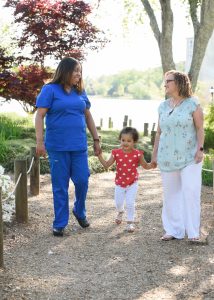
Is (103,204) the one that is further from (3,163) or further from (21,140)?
(21,140)

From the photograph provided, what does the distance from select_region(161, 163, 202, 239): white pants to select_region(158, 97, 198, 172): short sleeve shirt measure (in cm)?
11

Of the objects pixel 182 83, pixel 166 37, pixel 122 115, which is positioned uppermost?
pixel 166 37

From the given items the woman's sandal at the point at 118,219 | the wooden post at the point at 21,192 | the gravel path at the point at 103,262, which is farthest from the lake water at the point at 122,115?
the gravel path at the point at 103,262

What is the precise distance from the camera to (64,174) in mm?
6059

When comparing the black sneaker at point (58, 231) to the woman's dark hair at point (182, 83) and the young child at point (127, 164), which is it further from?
the woman's dark hair at point (182, 83)

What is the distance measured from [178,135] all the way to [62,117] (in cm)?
128

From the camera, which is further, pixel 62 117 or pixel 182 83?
pixel 62 117

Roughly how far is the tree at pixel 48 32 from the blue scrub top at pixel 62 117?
836 cm

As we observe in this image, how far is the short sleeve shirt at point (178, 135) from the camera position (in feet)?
18.1

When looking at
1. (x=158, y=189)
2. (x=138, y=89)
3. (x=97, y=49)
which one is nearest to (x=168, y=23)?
(x=97, y=49)

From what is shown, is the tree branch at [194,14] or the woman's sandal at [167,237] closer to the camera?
the woman's sandal at [167,237]

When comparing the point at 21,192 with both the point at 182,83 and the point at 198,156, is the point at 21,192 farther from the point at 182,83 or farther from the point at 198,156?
the point at 182,83

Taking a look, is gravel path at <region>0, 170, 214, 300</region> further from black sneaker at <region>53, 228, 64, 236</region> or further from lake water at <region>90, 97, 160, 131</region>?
lake water at <region>90, 97, 160, 131</region>

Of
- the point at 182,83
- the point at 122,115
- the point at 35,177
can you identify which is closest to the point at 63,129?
the point at 182,83
